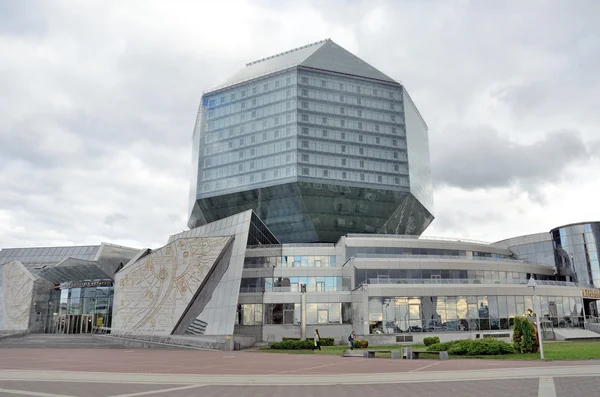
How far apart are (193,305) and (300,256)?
2054cm

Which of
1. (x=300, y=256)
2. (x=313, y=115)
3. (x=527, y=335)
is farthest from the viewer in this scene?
(x=313, y=115)

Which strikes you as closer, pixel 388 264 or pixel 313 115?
pixel 388 264

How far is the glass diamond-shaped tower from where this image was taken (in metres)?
92.0

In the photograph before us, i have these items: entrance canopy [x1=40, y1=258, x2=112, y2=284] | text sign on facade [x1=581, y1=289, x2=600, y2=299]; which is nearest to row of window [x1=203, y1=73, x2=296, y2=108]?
entrance canopy [x1=40, y1=258, x2=112, y2=284]

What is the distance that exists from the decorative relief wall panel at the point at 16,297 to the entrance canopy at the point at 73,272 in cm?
271

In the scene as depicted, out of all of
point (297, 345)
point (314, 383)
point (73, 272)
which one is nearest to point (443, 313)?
point (297, 345)

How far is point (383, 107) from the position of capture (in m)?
100

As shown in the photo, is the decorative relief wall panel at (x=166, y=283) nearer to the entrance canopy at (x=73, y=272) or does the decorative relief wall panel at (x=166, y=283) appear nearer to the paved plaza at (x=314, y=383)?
the entrance canopy at (x=73, y=272)

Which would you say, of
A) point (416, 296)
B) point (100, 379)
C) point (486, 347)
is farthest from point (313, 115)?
point (100, 379)

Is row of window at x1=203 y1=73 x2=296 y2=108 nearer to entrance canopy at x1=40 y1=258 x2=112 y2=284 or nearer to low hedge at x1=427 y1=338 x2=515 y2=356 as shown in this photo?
entrance canopy at x1=40 y1=258 x2=112 y2=284

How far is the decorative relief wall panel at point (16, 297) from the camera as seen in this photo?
73438 millimetres

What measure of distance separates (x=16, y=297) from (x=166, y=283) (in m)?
34.3

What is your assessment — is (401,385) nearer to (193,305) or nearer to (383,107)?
(193,305)

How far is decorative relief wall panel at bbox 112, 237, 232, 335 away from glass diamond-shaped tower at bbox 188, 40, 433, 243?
3536 centimetres
